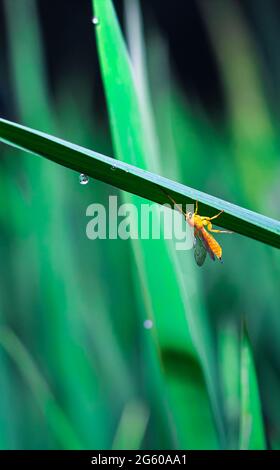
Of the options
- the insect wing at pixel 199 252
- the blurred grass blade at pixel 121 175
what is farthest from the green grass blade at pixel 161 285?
the blurred grass blade at pixel 121 175

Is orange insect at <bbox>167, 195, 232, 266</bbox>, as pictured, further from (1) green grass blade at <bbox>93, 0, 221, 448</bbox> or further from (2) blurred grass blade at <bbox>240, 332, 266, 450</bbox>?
(2) blurred grass blade at <bbox>240, 332, 266, 450</bbox>

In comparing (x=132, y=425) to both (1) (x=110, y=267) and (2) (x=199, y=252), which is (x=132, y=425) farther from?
(2) (x=199, y=252)

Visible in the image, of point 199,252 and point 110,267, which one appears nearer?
point 199,252

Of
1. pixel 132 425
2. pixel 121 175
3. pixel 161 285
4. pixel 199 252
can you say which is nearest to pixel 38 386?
pixel 132 425

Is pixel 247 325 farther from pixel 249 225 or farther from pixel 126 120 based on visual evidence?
pixel 249 225

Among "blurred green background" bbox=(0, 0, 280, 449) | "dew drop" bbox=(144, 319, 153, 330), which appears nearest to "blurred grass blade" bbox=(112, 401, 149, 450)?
"blurred green background" bbox=(0, 0, 280, 449)

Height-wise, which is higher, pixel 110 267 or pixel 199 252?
pixel 110 267

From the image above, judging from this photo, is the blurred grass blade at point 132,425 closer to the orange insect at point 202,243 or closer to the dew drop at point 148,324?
the dew drop at point 148,324
